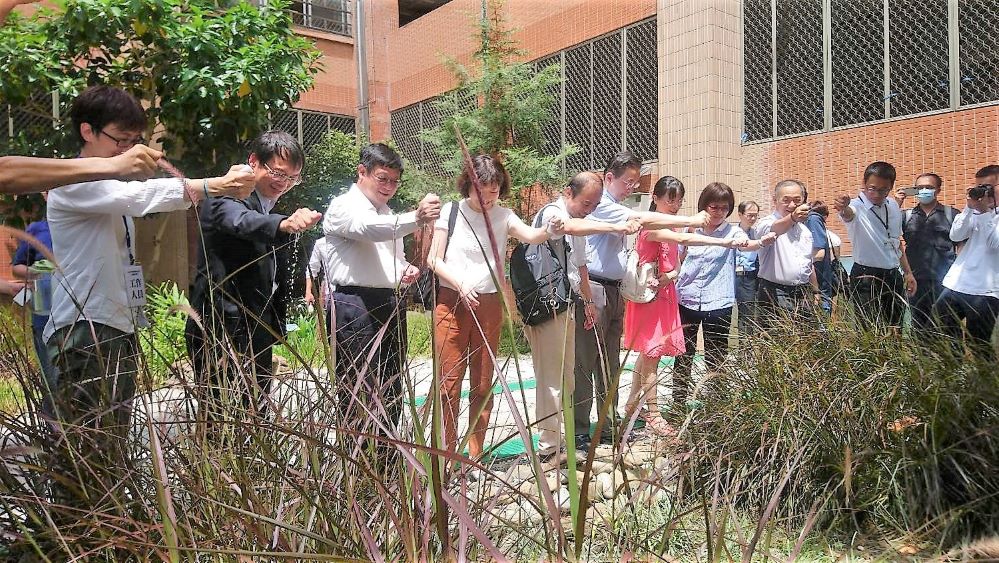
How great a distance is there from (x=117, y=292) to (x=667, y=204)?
326 centimetres

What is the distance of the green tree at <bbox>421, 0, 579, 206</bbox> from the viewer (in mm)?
10164

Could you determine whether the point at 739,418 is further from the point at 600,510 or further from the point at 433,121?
the point at 433,121

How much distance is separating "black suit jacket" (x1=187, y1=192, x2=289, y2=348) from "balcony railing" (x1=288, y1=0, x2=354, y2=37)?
501 inches

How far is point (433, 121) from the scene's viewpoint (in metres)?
15.0

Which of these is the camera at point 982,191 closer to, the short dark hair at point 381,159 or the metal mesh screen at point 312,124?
the short dark hair at point 381,159

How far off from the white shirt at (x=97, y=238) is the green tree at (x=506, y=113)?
7690 millimetres

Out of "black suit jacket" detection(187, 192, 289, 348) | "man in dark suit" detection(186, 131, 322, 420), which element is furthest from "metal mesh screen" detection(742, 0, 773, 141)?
"black suit jacket" detection(187, 192, 289, 348)

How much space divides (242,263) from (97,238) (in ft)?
2.32

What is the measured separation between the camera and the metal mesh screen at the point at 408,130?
15693 millimetres

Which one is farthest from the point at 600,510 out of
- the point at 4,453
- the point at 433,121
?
the point at 433,121

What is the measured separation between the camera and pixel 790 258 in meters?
5.12

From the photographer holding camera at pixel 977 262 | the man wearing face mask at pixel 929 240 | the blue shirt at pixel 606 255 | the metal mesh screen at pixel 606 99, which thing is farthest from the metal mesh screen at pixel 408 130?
the photographer holding camera at pixel 977 262

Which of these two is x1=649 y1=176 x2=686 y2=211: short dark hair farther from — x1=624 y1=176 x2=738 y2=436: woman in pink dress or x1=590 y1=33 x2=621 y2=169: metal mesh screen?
x1=590 y1=33 x2=621 y2=169: metal mesh screen

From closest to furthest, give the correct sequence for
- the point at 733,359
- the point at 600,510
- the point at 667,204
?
1. the point at 600,510
2. the point at 733,359
3. the point at 667,204
